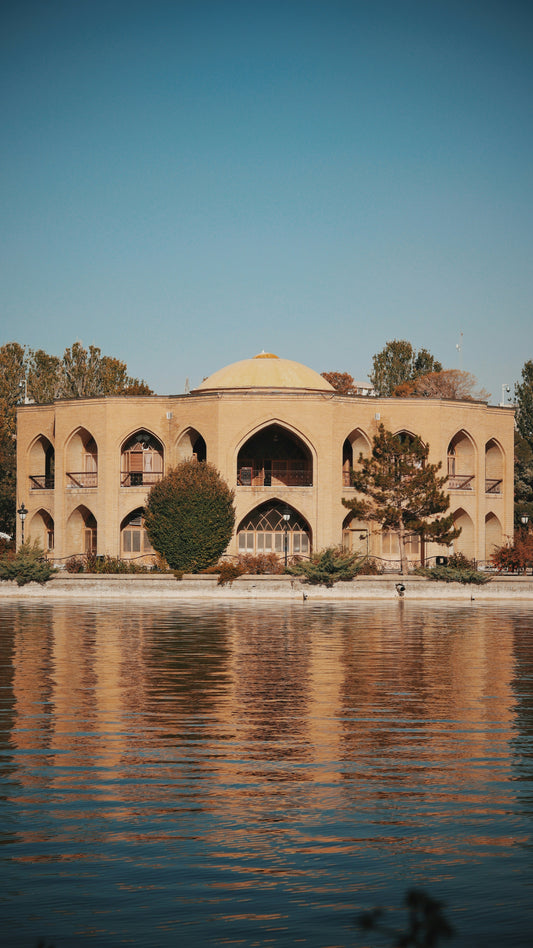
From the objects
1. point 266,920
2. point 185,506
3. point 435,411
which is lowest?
point 266,920

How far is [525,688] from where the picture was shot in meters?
17.0

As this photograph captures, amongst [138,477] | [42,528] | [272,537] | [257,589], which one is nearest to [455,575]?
[257,589]

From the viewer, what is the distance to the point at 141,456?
5375 centimetres

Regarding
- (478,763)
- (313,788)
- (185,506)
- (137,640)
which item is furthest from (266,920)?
(185,506)

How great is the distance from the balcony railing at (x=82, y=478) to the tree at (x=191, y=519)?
6721 millimetres

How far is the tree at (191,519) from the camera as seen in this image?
45.4 m

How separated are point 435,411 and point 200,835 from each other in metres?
44.8

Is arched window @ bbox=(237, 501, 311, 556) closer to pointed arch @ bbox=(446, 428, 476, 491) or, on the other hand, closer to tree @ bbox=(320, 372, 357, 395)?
pointed arch @ bbox=(446, 428, 476, 491)

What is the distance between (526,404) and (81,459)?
29.3 metres

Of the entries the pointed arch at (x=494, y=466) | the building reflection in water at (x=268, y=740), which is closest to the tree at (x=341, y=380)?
the pointed arch at (x=494, y=466)

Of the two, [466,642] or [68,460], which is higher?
[68,460]

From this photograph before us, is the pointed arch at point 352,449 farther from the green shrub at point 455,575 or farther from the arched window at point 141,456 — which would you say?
the green shrub at point 455,575

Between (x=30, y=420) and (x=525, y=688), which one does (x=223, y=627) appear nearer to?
(x=525, y=688)

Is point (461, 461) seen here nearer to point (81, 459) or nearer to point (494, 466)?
point (494, 466)
